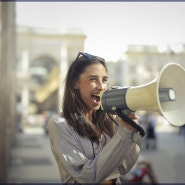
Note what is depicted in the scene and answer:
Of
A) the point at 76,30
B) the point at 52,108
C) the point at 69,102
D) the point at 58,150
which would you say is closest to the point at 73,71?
the point at 69,102

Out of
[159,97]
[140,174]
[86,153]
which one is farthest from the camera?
[140,174]

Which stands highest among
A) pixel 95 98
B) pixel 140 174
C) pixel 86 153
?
pixel 95 98

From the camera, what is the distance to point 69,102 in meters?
0.87

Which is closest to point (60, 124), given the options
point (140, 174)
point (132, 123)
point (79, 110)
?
point (79, 110)

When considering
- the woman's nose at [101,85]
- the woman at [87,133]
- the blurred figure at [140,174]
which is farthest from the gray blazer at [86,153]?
the blurred figure at [140,174]

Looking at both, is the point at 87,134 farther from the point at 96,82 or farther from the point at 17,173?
the point at 17,173

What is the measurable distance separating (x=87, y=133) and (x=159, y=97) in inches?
8.5

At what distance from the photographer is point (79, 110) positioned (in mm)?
850

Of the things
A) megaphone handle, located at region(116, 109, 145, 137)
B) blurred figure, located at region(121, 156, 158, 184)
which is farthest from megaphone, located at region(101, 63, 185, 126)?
blurred figure, located at region(121, 156, 158, 184)

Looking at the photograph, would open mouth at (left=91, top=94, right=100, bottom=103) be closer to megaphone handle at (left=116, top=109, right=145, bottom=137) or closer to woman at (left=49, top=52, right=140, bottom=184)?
woman at (left=49, top=52, right=140, bottom=184)

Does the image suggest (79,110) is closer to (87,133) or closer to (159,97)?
(87,133)

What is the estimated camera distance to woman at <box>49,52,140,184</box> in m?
0.72

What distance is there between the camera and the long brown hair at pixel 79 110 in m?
0.82

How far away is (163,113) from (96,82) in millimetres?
193
